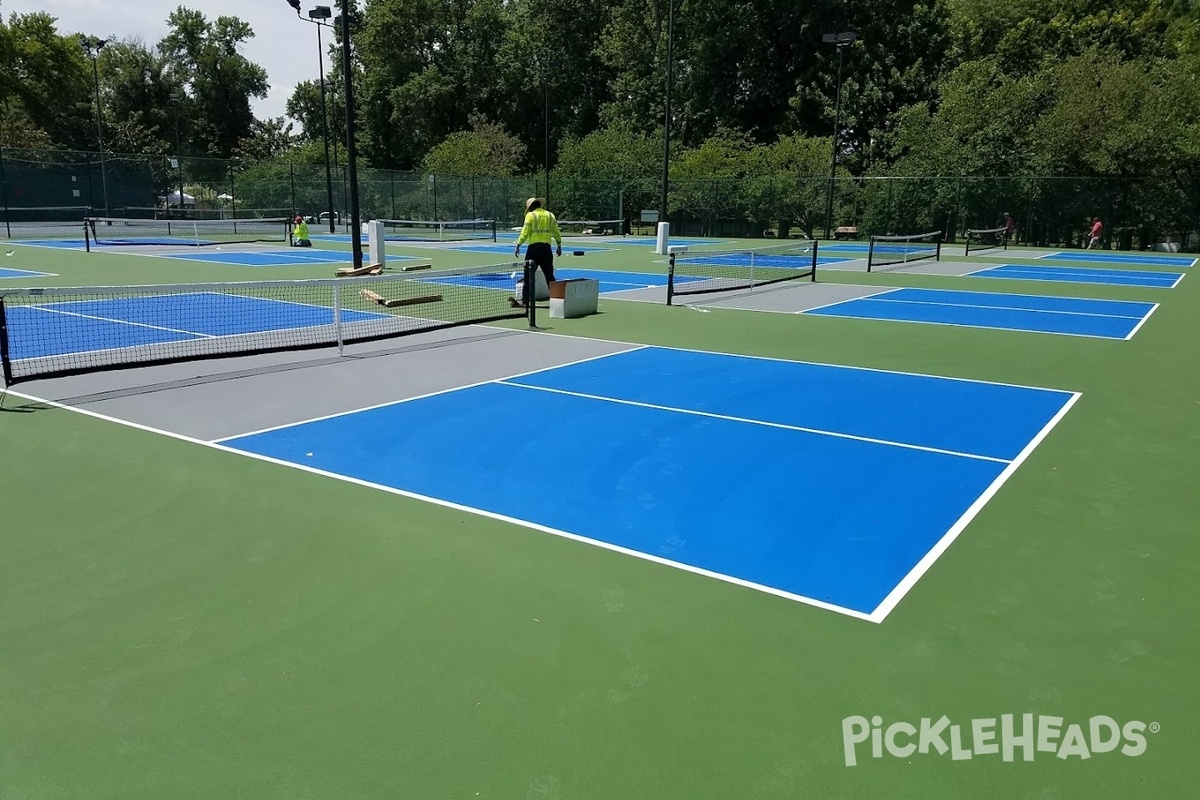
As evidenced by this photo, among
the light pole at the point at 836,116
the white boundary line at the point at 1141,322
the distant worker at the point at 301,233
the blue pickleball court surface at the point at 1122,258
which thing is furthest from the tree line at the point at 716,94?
the white boundary line at the point at 1141,322

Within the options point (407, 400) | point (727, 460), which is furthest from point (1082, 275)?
point (407, 400)

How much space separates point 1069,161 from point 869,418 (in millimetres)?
36955

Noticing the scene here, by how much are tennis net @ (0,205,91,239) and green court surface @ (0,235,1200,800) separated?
34244 mm

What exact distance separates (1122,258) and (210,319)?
3025 centimetres

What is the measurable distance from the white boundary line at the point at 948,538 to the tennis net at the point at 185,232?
27640 mm

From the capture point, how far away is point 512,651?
400 cm

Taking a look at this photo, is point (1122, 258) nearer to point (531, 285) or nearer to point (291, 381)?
point (531, 285)

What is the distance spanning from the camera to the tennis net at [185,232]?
30844 mm

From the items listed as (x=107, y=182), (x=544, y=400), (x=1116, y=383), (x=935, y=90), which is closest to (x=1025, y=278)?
(x=1116, y=383)

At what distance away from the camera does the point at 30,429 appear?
742 centimetres

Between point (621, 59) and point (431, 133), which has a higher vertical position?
point (621, 59)

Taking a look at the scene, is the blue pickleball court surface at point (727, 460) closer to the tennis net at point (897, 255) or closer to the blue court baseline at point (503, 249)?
the tennis net at point (897, 255)

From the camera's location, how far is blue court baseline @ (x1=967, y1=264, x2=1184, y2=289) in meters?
22.1

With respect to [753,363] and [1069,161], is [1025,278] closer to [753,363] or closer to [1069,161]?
[753,363]
